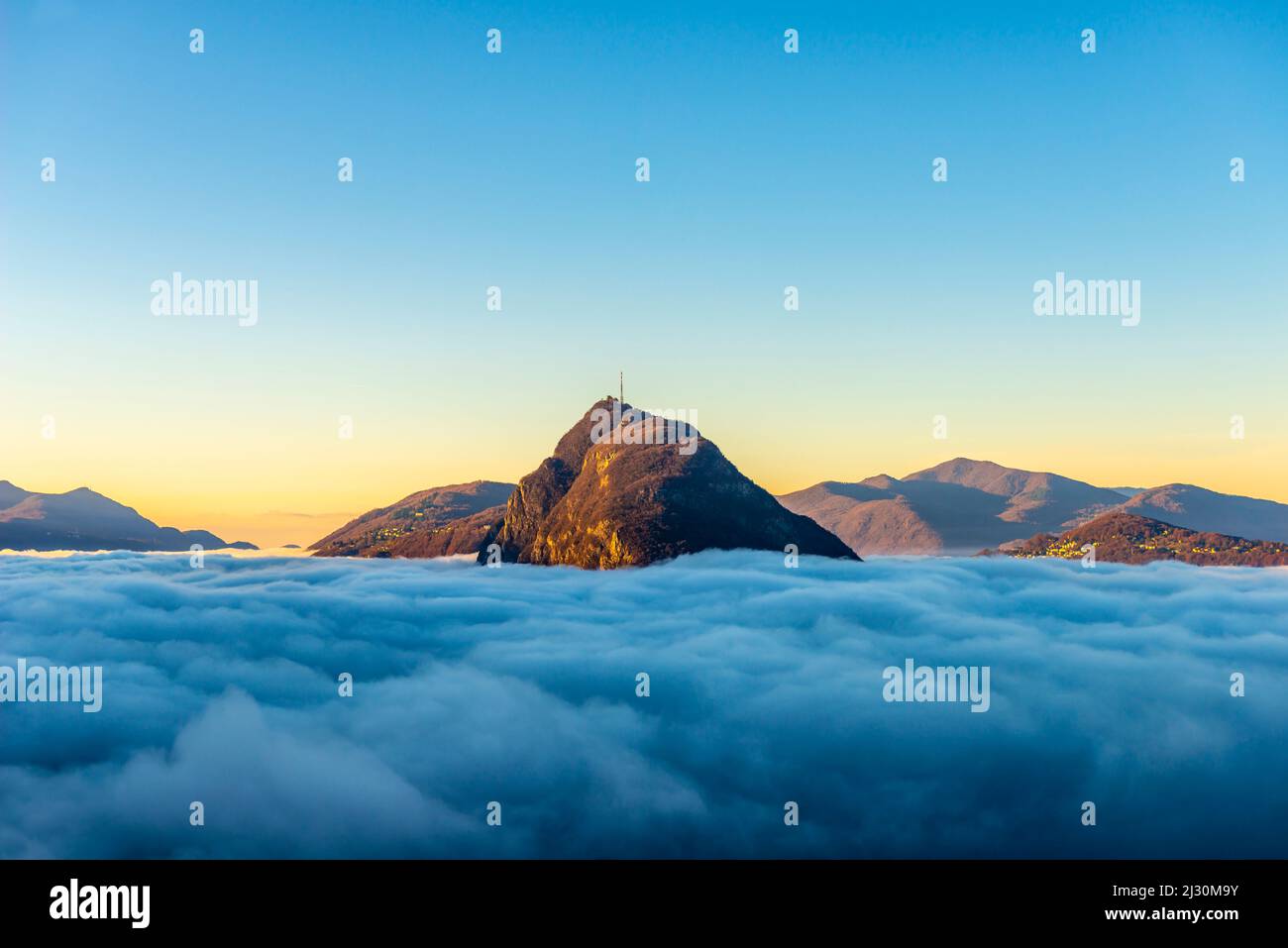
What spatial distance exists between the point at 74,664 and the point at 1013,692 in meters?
178

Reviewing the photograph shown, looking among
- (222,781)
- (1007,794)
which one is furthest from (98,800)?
(1007,794)

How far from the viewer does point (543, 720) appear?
144750mm

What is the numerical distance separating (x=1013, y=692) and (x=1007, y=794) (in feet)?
110

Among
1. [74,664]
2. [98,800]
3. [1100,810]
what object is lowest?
[1100,810]

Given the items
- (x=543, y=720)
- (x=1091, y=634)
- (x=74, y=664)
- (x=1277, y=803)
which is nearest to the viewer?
(x=1277, y=803)

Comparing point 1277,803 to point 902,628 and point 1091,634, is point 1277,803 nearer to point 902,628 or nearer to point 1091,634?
point 1091,634

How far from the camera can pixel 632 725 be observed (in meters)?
148

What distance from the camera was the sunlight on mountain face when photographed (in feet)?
394

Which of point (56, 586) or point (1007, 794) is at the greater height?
point (56, 586)

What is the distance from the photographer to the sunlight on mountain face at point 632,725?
120 meters

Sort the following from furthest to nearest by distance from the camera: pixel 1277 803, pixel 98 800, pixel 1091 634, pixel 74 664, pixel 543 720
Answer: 1. pixel 1091 634
2. pixel 74 664
3. pixel 543 720
4. pixel 1277 803
5. pixel 98 800

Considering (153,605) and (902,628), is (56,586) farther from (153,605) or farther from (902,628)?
(902,628)

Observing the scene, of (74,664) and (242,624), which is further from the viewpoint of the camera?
(242,624)

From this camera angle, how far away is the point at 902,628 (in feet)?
628
